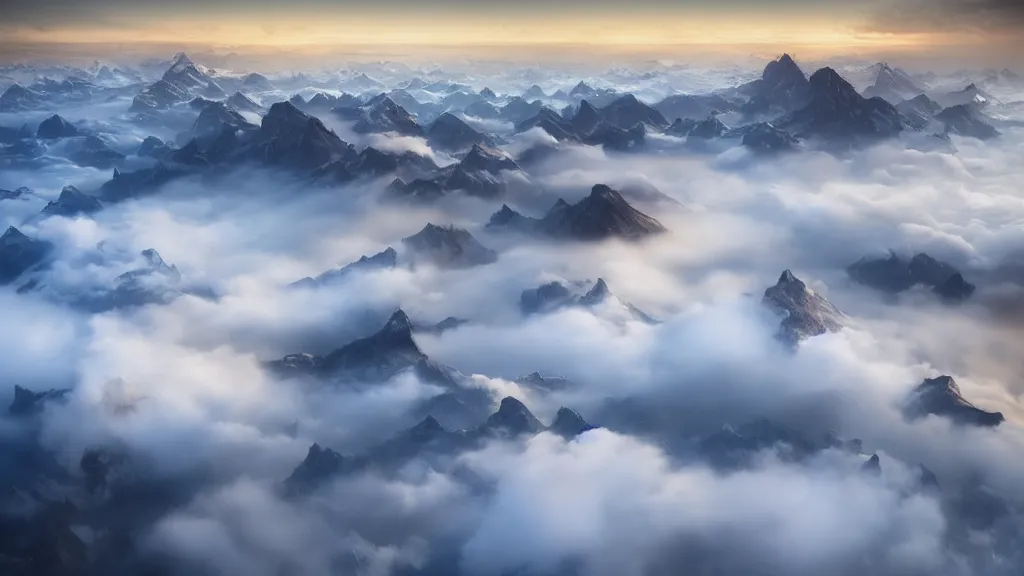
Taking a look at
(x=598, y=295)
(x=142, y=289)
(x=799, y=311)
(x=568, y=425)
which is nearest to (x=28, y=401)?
(x=142, y=289)

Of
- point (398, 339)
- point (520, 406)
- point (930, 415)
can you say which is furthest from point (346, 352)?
point (930, 415)

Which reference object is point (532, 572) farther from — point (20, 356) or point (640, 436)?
point (20, 356)

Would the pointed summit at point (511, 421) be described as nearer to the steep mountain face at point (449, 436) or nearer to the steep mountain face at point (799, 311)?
the steep mountain face at point (449, 436)

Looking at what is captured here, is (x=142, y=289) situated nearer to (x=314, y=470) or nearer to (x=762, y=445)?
(x=314, y=470)

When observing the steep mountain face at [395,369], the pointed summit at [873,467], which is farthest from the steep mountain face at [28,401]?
the pointed summit at [873,467]

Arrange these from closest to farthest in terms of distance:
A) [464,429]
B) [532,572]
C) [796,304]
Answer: [532,572]
[464,429]
[796,304]
